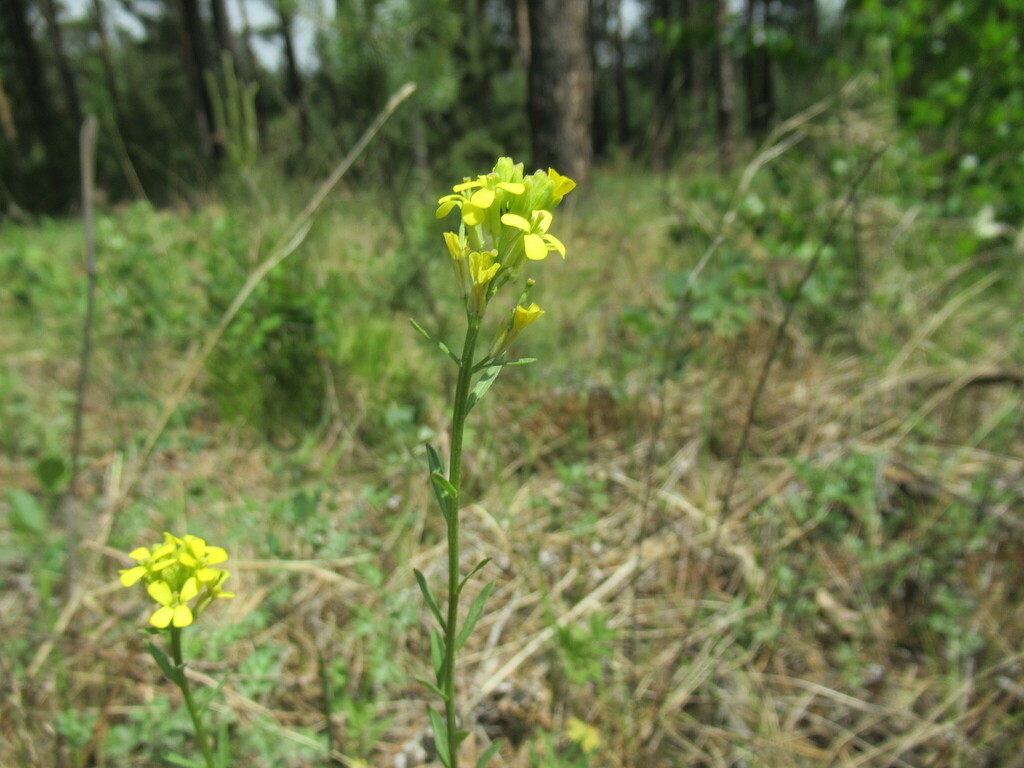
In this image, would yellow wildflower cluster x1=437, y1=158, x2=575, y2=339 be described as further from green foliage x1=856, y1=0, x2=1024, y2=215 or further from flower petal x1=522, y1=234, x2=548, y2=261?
green foliage x1=856, y1=0, x2=1024, y2=215

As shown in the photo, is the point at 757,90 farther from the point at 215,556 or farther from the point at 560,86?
the point at 215,556

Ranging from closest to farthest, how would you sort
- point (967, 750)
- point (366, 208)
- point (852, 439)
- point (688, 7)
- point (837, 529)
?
point (967, 750), point (837, 529), point (852, 439), point (366, 208), point (688, 7)

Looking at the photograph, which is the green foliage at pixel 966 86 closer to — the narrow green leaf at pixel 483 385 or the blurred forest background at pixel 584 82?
the blurred forest background at pixel 584 82

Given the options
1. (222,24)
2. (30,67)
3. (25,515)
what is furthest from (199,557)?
(30,67)

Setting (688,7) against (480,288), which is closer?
(480,288)

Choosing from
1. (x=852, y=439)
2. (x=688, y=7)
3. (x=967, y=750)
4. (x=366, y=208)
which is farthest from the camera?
(x=688, y=7)

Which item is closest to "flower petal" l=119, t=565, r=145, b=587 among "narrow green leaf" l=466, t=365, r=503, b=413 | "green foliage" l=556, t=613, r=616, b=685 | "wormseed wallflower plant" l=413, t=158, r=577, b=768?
"wormseed wallflower plant" l=413, t=158, r=577, b=768

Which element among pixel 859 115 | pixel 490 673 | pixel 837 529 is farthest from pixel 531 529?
pixel 859 115

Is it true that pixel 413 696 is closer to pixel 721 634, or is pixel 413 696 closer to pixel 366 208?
pixel 721 634
